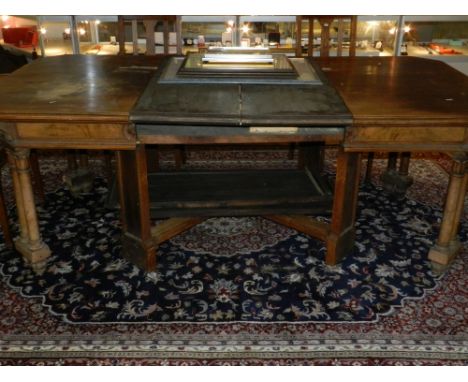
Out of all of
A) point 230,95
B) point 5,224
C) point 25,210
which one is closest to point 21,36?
point 5,224

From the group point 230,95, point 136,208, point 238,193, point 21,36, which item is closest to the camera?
point 230,95

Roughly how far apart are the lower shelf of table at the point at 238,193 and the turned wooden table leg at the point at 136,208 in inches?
7.0

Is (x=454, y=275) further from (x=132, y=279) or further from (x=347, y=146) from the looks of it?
(x=132, y=279)

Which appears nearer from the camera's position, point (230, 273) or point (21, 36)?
point (230, 273)

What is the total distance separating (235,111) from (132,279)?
3.12 feet

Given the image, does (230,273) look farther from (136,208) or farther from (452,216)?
(452,216)

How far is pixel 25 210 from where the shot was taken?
2385mm

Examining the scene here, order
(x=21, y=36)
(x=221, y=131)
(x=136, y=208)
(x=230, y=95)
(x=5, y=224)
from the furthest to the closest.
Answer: (x=21, y=36) < (x=5, y=224) < (x=136, y=208) < (x=230, y=95) < (x=221, y=131)

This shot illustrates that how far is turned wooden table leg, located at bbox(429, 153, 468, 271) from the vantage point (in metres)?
2.30

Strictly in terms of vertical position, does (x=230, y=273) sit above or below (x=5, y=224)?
below

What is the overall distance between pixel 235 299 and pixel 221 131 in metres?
0.74

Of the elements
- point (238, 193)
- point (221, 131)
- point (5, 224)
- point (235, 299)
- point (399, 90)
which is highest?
point (399, 90)

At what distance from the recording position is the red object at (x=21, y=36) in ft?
15.9

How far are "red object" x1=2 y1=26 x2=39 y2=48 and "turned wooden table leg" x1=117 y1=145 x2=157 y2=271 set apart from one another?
3.16 meters
